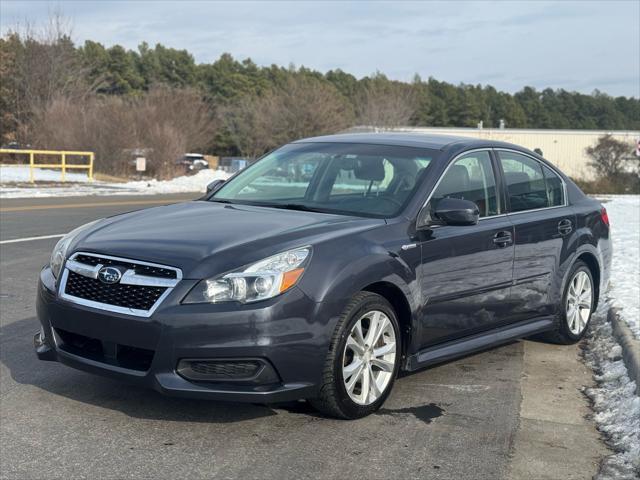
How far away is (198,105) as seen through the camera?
178 feet

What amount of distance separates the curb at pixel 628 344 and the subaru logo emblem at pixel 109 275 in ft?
10.8

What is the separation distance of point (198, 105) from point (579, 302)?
49159 millimetres

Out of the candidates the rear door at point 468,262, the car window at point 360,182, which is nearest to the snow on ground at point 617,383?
the rear door at point 468,262

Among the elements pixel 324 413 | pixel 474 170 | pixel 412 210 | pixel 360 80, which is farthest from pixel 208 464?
pixel 360 80

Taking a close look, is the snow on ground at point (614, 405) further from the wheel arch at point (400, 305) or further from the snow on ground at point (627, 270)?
the wheel arch at point (400, 305)

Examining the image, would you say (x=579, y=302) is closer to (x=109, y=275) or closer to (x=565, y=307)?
(x=565, y=307)

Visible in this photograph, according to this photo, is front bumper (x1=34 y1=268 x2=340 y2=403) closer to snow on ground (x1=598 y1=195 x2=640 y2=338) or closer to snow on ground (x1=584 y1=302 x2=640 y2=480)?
snow on ground (x1=584 y1=302 x2=640 y2=480)

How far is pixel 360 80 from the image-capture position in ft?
347

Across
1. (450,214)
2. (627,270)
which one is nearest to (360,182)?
(450,214)

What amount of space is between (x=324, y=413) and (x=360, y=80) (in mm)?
103202

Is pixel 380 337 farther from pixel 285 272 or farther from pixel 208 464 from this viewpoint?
pixel 208 464

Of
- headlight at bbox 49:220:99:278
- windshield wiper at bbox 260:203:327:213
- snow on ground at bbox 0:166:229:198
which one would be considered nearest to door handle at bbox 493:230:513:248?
windshield wiper at bbox 260:203:327:213

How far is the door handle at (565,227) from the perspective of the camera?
6598mm

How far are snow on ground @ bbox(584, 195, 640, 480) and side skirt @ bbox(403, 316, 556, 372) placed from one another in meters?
0.53
